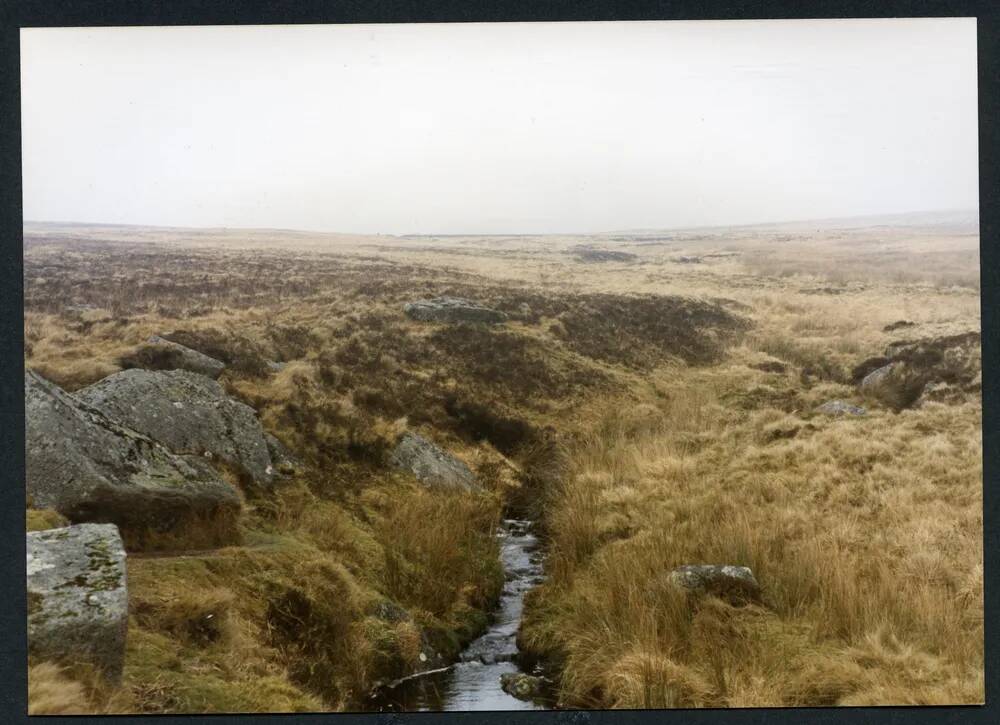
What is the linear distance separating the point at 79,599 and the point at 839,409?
7.03m

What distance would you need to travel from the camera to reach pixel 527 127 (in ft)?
27.1

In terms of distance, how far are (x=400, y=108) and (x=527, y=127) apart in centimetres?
127

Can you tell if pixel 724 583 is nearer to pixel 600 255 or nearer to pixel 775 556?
pixel 775 556

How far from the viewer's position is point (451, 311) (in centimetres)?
1046

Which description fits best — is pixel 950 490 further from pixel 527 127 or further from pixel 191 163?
A: pixel 191 163

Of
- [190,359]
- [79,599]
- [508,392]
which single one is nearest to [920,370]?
[508,392]

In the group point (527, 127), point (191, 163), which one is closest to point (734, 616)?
point (527, 127)

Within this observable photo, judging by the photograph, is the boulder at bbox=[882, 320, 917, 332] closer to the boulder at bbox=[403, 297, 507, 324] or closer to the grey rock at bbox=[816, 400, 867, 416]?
the grey rock at bbox=[816, 400, 867, 416]

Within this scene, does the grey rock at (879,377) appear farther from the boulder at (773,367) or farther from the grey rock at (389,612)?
the grey rock at (389,612)

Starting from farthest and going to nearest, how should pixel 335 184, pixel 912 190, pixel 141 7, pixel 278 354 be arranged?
pixel 278 354, pixel 335 184, pixel 912 190, pixel 141 7

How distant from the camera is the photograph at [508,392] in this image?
6.76 metres

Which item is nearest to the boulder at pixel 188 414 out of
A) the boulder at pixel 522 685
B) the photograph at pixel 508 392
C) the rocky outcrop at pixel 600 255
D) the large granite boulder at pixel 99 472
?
the photograph at pixel 508 392

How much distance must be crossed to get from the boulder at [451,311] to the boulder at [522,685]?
15.1ft

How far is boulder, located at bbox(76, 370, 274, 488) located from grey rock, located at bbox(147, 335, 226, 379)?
54cm
